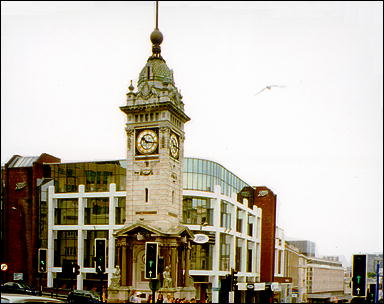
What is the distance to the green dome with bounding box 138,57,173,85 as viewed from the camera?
4141 cm

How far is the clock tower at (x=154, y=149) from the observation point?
39.2m

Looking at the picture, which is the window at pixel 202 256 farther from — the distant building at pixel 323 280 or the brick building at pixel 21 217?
the distant building at pixel 323 280

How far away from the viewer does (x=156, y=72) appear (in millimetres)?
41531

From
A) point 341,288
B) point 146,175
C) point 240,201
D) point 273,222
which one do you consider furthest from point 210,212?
point 341,288

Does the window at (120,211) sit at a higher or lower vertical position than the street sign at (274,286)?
higher

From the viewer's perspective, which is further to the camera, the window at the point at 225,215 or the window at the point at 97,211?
the window at the point at 225,215

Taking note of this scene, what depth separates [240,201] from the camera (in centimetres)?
7975

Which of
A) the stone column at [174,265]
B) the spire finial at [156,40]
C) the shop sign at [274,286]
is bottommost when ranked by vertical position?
the shop sign at [274,286]

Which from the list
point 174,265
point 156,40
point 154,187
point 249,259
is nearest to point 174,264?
point 174,265

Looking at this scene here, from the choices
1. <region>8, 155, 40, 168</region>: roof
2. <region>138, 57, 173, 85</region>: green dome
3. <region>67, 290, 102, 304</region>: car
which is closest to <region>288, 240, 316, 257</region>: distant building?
<region>8, 155, 40, 168</region>: roof

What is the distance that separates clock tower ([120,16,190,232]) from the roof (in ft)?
121

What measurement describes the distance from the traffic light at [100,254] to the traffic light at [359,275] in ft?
41.6

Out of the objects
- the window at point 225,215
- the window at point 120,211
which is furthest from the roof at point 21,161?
the window at point 225,215

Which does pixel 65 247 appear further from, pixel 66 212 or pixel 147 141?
pixel 147 141
